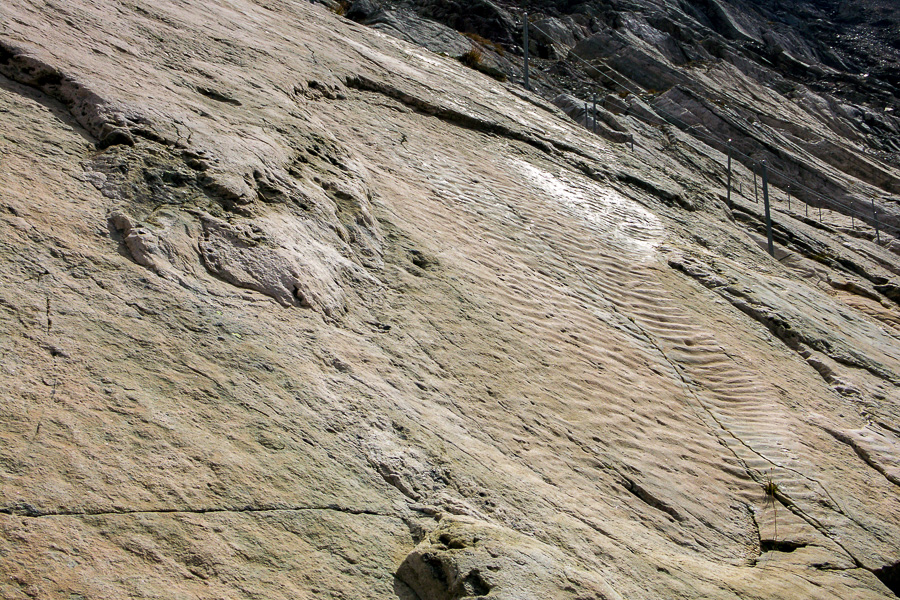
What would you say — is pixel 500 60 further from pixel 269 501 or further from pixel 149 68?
pixel 269 501

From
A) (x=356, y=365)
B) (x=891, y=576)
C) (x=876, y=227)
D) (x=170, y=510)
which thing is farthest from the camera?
(x=876, y=227)

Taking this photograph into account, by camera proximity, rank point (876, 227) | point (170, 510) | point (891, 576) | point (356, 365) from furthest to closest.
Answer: point (876, 227) < point (891, 576) < point (356, 365) < point (170, 510)

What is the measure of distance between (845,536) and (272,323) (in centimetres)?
406

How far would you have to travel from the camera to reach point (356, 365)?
13.3 feet

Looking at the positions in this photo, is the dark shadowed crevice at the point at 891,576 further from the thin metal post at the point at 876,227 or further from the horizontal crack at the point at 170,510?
the thin metal post at the point at 876,227

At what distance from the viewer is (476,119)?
10.2 m

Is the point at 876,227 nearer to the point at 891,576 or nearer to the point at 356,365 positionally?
the point at 891,576

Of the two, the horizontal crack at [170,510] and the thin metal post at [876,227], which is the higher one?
the thin metal post at [876,227]

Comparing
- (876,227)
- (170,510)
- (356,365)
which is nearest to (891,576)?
(356,365)

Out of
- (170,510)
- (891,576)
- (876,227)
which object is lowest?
(891,576)

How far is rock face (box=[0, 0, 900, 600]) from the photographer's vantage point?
2748 mm

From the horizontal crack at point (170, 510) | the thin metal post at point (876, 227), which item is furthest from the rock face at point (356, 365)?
the thin metal post at point (876, 227)

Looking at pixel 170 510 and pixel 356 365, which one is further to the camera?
pixel 356 365

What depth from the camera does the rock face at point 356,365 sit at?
275 centimetres
